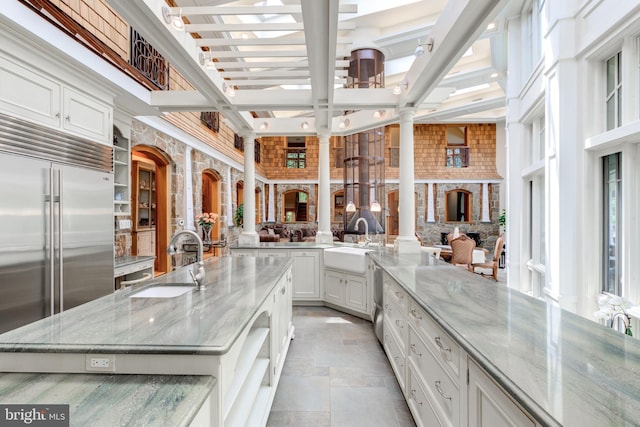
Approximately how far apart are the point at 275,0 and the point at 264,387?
5.81m

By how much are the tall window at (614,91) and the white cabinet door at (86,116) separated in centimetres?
433

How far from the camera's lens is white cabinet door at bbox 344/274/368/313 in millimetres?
4242

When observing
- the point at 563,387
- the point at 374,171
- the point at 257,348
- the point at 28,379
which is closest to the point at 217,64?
the point at 257,348

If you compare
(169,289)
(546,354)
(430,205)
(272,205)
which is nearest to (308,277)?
(169,289)

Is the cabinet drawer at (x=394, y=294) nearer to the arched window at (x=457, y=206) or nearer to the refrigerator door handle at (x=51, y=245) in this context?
the refrigerator door handle at (x=51, y=245)

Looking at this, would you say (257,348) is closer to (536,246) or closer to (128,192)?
(128,192)

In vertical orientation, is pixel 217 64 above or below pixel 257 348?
above

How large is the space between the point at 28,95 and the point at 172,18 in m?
1.18

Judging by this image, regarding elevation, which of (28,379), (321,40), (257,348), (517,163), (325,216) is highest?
(321,40)

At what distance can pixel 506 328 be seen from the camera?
1.39 metres

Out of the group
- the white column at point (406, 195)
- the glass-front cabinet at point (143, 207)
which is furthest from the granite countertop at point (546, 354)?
the glass-front cabinet at point (143, 207)

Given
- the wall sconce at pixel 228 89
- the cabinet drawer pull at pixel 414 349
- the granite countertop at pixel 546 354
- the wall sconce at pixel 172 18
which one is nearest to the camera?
the granite countertop at pixel 546 354

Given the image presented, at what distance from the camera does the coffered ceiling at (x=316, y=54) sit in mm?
2287

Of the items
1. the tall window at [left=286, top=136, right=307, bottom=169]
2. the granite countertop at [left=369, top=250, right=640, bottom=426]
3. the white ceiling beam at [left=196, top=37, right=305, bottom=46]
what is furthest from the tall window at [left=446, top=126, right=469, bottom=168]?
the granite countertop at [left=369, top=250, right=640, bottom=426]
